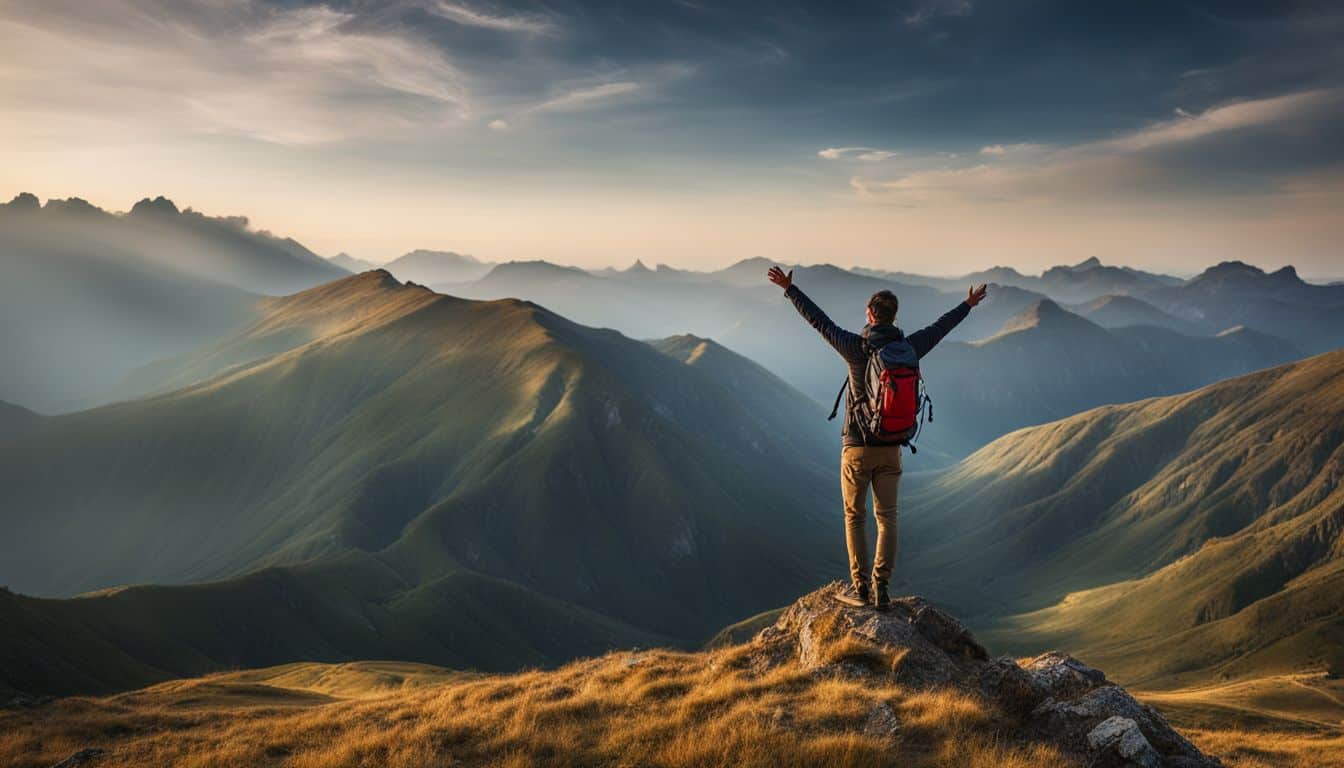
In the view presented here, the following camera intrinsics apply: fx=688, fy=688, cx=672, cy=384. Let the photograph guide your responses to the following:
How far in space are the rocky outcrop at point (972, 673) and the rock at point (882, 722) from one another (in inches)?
1.0

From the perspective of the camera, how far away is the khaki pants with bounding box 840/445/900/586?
45.5 feet

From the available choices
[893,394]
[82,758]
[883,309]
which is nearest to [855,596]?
[893,394]

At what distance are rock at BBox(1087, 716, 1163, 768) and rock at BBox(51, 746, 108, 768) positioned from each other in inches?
816

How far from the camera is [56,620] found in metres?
82.4

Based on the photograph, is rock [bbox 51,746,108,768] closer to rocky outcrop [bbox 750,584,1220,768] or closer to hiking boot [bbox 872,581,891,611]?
rocky outcrop [bbox 750,584,1220,768]

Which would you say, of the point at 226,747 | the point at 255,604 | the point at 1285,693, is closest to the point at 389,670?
the point at 226,747

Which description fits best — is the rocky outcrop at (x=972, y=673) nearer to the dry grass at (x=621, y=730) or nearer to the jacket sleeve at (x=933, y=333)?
the dry grass at (x=621, y=730)

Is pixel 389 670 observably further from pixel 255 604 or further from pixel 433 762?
pixel 255 604

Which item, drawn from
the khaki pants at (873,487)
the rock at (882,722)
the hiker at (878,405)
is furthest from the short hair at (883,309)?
the rock at (882,722)

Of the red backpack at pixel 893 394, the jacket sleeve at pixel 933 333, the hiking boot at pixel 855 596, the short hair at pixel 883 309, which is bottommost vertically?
the hiking boot at pixel 855 596

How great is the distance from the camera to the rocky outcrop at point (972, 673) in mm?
12344

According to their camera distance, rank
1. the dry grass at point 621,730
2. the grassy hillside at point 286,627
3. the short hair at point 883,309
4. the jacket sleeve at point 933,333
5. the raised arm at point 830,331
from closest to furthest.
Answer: the dry grass at point 621,730, the short hair at point 883,309, the raised arm at point 830,331, the jacket sleeve at point 933,333, the grassy hillside at point 286,627

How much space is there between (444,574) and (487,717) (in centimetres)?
16204

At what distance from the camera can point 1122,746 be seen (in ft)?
39.4
